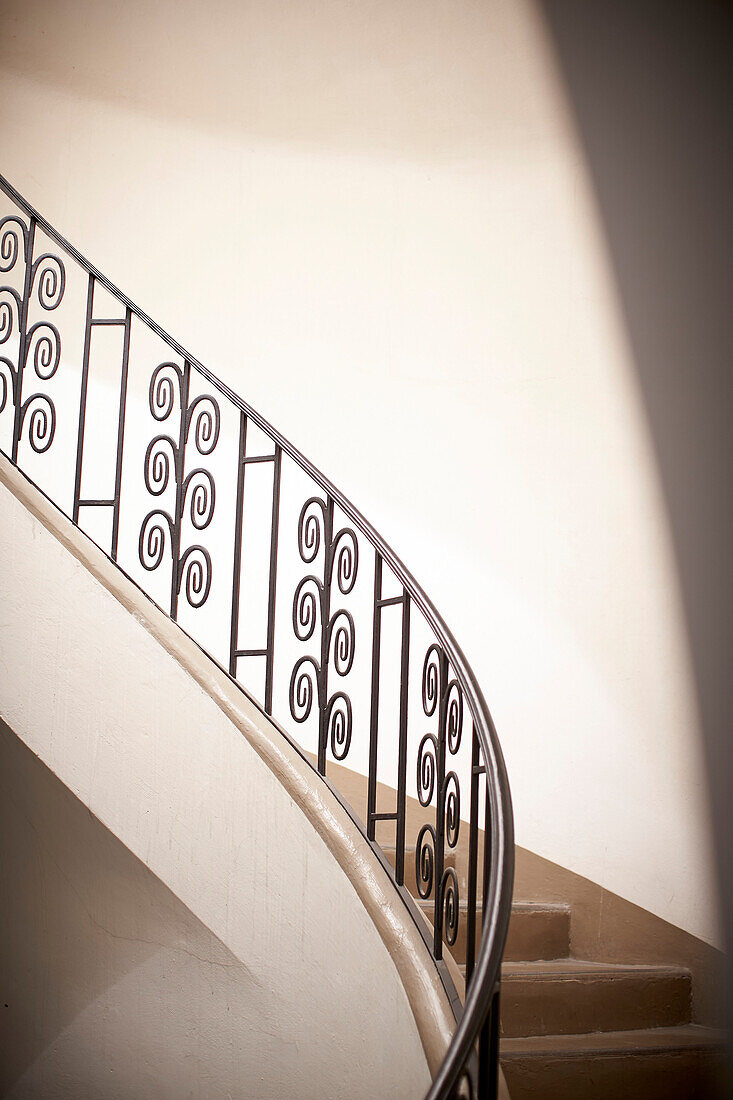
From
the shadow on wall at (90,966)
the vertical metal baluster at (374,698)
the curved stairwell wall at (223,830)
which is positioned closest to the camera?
the curved stairwell wall at (223,830)

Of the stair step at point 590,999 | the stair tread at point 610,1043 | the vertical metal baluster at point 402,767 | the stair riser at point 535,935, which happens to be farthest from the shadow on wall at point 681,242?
the vertical metal baluster at point 402,767

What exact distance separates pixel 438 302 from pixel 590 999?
3.31 metres

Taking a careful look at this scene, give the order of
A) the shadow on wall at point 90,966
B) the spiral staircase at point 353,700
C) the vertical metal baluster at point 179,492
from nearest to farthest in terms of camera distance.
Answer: the spiral staircase at point 353,700, the vertical metal baluster at point 179,492, the shadow on wall at point 90,966

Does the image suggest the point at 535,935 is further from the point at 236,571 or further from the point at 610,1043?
the point at 236,571

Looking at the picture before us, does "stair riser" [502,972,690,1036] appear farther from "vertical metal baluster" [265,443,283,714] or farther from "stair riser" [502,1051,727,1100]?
"vertical metal baluster" [265,443,283,714]

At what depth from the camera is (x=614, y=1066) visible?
2.82 m

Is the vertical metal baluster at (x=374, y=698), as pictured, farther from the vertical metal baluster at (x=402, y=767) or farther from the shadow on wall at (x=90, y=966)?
the shadow on wall at (x=90, y=966)

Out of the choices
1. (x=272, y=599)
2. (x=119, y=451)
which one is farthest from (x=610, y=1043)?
(x=119, y=451)

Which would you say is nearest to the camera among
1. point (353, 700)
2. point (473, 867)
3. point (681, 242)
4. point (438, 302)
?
point (473, 867)

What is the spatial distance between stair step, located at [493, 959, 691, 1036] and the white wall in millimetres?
718

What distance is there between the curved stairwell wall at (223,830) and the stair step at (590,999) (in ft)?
2.45

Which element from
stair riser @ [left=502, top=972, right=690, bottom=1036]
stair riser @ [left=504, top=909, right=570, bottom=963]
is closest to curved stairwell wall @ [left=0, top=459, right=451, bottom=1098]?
stair riser @ [left=502, top=972, right=690, bottom=1036]

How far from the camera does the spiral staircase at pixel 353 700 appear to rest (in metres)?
2.35

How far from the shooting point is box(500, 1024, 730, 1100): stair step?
9.09ft
